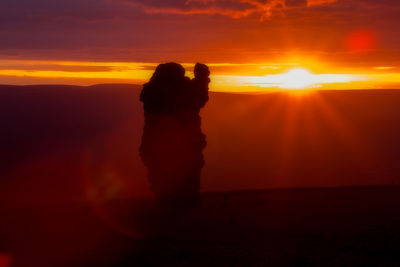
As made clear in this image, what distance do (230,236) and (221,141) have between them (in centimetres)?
8161

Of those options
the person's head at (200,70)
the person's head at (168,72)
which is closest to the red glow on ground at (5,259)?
the person's head at (168,72)

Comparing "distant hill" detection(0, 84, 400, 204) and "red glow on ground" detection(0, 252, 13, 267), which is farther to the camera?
"distant hill" detection(0, 84, 400, 204)

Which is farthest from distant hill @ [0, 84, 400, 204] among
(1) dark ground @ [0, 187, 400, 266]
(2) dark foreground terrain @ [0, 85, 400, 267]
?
(1) dark ground @ [0, 187, 400, 266]

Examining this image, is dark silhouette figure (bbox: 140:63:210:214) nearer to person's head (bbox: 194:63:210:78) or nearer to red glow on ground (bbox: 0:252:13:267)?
person's head (bbox: 194:63:210:78)

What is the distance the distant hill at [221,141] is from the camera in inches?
2670

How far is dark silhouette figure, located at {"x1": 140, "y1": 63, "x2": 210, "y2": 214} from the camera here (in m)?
23.4

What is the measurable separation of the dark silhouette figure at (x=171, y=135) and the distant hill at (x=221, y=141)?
3153 centimetres

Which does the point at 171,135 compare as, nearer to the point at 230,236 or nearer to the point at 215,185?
the point at 230,236

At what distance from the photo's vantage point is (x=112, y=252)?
19266mm

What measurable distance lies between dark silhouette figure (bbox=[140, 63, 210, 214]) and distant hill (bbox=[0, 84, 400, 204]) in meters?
31.5

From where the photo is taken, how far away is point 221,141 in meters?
102

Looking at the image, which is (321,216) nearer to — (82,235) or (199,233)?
(199,233)

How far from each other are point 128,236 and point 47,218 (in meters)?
4.38

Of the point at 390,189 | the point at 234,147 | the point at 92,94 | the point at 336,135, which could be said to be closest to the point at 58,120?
the point at 92,94
